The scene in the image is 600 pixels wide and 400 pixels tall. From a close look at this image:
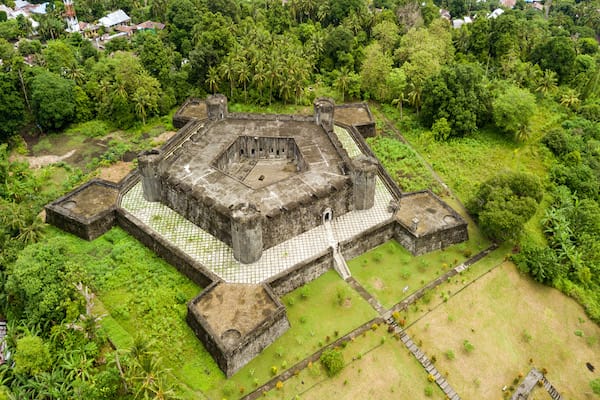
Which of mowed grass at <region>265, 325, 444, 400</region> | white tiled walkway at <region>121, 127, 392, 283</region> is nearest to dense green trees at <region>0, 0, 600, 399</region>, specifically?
white tiled walkway at <region>121, 127, 392, 283</region>

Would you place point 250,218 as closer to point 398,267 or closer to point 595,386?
point 398,267

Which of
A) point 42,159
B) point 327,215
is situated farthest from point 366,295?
point 42,159

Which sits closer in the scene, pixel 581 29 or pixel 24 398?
pixel 24 398

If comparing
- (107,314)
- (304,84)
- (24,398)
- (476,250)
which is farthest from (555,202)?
(24,398)

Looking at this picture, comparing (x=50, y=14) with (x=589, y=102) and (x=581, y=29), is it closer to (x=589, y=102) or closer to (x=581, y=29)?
(x=589, y=102)

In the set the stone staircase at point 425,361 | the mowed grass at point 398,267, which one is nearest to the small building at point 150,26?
the mowed grass at point 398,267

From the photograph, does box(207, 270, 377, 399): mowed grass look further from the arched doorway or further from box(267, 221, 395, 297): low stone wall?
the arched doorway
